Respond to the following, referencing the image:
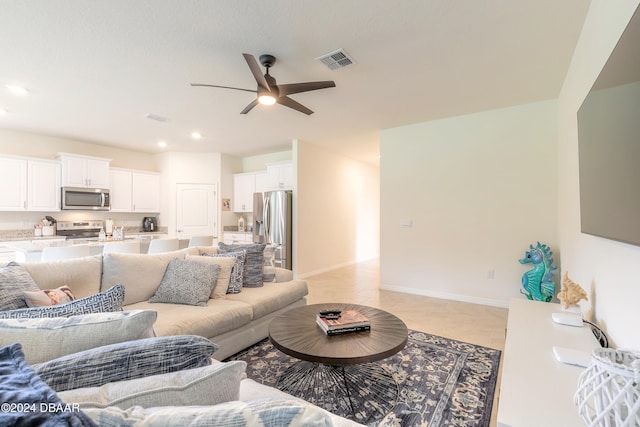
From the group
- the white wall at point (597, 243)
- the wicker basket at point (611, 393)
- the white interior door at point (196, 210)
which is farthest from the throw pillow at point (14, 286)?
the white interior door at point (196, 210)

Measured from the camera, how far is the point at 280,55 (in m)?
2.61

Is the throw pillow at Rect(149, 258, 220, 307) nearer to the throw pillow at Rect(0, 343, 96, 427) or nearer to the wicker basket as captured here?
the throw pillow at Rect(0, 343, 96, 427)

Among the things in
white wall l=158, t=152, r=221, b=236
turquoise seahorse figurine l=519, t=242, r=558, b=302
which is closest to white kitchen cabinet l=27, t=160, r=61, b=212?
white wall l=158, t=152, r=221, b=236

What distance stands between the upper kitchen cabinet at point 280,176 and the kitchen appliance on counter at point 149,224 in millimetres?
2680

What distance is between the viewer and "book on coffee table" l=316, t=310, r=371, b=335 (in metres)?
1.92

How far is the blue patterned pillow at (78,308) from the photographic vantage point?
3.86 ft

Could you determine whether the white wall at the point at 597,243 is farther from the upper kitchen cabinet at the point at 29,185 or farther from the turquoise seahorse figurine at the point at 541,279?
the upper kitchen cabinet at the point at 29,185

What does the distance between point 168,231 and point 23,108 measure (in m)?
3.11

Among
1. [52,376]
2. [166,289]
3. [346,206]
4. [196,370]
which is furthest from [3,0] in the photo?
[346,206]

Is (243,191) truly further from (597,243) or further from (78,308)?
(597,243)

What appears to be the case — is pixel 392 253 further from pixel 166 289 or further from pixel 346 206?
pixel 166 289

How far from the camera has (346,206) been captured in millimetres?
6977

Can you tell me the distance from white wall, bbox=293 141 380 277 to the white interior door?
222 cm

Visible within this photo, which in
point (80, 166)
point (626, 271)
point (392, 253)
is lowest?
point (392, 253)
